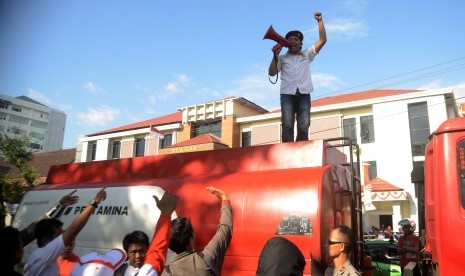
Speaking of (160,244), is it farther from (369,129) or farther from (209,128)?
(209,128)

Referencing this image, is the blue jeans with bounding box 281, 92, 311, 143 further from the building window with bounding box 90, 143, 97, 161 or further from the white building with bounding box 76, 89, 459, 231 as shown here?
the building window with bounding box 90, 143, 97, 161

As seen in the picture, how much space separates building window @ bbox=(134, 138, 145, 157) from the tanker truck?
2852cm

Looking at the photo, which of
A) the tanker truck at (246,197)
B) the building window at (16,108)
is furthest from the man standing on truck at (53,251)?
the building window at (16,108)

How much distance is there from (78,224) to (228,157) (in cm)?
228

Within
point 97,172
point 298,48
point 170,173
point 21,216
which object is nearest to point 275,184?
point 170,173

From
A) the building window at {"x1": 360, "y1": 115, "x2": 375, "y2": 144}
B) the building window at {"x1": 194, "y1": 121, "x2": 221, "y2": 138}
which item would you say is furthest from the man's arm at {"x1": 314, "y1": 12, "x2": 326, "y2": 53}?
the building window at {"x1": 194, "y1": 121, "x2": 221, "y2": 138}

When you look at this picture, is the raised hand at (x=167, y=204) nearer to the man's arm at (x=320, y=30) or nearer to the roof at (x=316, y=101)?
the man's arm at (x=320, y=30)

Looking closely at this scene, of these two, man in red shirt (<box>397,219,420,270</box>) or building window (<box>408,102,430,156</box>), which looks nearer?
man in red shirt (<box>397,219,420,270</box>)

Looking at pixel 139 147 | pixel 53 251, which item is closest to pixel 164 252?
pixel 53 251

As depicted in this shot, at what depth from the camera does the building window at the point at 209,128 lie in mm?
30484

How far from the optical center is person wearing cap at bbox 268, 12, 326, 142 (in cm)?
518

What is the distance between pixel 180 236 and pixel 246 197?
1397 mm

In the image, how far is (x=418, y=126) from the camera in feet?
79.4

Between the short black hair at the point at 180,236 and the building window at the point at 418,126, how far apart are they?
79.7 ft
